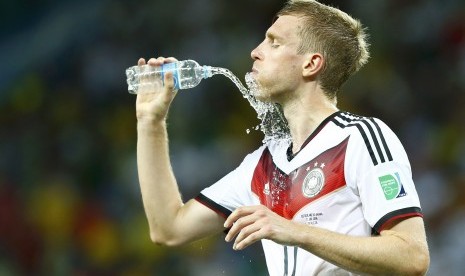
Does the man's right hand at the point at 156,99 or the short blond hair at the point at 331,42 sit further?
the short blond hair at the point at 331,42

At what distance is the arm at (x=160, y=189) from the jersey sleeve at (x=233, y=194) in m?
0.04

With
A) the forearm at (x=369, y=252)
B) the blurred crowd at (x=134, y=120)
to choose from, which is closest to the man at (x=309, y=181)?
the forearm at (x=369, y=252)

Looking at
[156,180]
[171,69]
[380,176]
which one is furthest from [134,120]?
[380,176]

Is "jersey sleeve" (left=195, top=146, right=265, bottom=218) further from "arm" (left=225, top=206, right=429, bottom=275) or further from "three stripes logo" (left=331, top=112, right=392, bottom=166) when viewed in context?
"arm" (left=225, top=206, right=429, bottom=275)

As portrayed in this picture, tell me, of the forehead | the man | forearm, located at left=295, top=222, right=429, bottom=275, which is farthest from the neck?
forearm, located at left=295, top=222, right=429, bottom=275

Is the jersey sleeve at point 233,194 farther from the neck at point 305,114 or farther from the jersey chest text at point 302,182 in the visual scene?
the neck at point 305,114

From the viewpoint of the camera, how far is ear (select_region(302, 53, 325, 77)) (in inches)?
154

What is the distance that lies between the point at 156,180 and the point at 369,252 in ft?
3.96

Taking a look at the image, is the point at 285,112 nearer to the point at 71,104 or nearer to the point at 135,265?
the point at 135,265

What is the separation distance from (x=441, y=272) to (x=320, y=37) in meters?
2.99

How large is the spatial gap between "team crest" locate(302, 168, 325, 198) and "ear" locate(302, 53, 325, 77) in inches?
22.5

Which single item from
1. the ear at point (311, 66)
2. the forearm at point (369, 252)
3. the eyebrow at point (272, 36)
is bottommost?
the forearm at point (369, 252)

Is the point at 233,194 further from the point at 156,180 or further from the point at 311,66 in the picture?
the point at 311,66

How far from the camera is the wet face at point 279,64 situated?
389 cm
